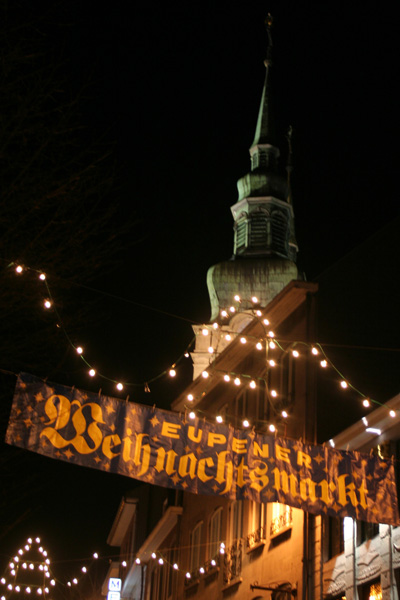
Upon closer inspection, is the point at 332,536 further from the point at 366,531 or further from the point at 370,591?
the point at 370,591

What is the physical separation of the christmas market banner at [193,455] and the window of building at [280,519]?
6133 millimetres

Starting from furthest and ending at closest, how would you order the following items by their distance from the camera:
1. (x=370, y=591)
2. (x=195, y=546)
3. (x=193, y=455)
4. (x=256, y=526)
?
1. (x=195, y=546)
2. (x=256, y=526)
3. (x=370, y=591)
4. (x=193, y=455)

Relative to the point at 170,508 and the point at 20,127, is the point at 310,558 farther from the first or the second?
the point at 170,508

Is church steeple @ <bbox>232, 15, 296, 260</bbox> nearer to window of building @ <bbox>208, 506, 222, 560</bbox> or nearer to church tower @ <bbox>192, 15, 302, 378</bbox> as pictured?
church tower @ <bbox>192, 15, 302, 378</bbox>

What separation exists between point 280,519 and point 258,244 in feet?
110

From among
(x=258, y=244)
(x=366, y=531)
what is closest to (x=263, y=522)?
(x=366, y=531)

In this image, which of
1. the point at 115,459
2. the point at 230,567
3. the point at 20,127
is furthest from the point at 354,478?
the point at 230,567

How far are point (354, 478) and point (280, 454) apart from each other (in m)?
1.18

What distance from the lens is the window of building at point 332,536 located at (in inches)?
681

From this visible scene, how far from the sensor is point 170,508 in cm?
3078

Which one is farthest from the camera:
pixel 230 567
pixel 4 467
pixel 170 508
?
pixel 170 508

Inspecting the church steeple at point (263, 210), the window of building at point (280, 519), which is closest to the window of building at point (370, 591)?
the window of building at point (280, 519)

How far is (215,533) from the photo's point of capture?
26.4 metres

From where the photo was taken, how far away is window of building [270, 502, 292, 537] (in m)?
19.6
